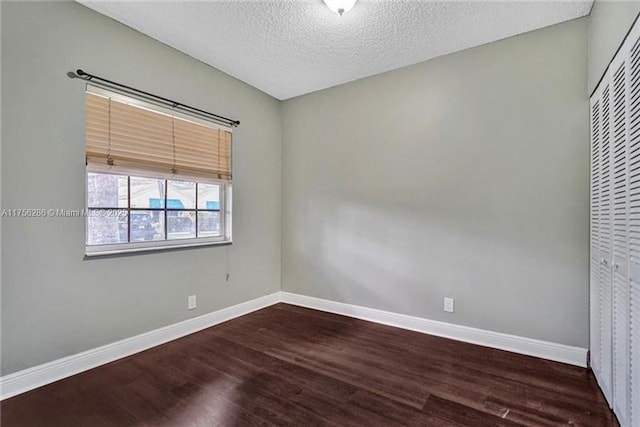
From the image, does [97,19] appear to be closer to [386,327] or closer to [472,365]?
[386,327]

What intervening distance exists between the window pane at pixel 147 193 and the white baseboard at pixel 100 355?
1.08 meters

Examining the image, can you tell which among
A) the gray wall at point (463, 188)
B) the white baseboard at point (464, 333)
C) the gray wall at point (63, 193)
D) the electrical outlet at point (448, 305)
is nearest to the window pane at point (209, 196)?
the gray wall at point (63, 193)

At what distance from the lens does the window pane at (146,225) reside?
2.51 metres

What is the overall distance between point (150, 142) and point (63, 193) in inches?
29.2

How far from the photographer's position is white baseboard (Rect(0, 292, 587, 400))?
193 centimetres

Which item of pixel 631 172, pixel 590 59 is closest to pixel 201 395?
pixel 631 172

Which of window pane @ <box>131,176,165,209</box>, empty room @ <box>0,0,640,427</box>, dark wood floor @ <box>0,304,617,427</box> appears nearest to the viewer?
dark wood floor @ <box>0,304,617,427</box>

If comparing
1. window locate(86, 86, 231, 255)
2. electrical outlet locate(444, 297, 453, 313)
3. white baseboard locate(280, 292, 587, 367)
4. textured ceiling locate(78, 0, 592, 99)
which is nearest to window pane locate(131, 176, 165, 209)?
window locate(86, 86, 231, 255)

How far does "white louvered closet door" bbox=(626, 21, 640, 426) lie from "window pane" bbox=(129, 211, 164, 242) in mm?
3151

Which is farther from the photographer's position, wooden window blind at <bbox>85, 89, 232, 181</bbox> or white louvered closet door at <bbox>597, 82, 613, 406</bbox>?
wooden window blind at <bbox>85, 89, 232, 181</bbox>

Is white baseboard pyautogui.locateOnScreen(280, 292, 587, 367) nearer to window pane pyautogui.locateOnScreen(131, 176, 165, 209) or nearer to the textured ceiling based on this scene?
window pane pyautogui.locateOnScreen(131, 176, 165, 209)

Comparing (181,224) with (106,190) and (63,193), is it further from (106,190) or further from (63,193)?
(63,193)

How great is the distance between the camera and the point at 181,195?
113 inches

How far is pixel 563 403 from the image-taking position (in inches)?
70.2
